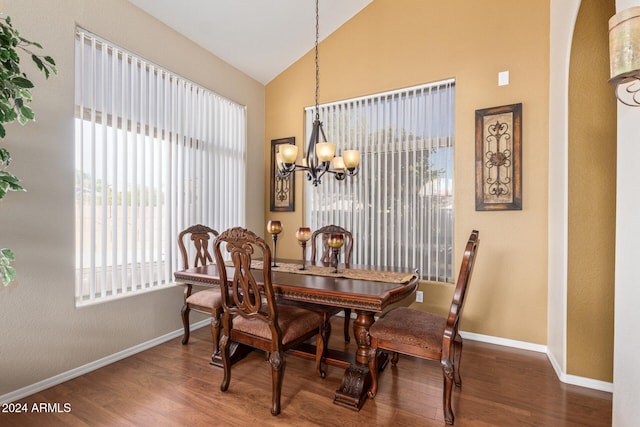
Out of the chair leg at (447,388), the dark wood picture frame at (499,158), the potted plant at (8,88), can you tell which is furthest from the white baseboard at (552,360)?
the potted plant at (8,88)

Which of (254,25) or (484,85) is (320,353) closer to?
(484,85)

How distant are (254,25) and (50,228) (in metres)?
2.74

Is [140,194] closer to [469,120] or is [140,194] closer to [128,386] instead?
[128,386]

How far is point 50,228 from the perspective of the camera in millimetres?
2318

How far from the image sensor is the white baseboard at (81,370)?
2.14 metres

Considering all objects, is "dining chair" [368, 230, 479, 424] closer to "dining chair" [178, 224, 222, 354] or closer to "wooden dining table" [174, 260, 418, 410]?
"wooden dining table" [174, 260, 418, 410]

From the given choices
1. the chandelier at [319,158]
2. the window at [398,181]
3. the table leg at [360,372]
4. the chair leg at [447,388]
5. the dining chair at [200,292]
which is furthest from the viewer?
the window at [398,181]

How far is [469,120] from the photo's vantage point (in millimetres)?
3221

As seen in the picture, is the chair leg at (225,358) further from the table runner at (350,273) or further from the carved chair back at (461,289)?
the carved chair back at (461,289)

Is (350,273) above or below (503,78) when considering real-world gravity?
below

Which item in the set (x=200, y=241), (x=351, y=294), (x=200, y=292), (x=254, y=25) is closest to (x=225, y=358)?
(x=200, y=292)

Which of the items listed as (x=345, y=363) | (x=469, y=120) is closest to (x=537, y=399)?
(x=345, y=363)

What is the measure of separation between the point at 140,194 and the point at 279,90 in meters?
2.35

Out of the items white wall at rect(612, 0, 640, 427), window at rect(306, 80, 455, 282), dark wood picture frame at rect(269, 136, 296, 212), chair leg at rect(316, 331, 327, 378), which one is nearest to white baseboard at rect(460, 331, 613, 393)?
window at rect(306, 80, 455, 282)
